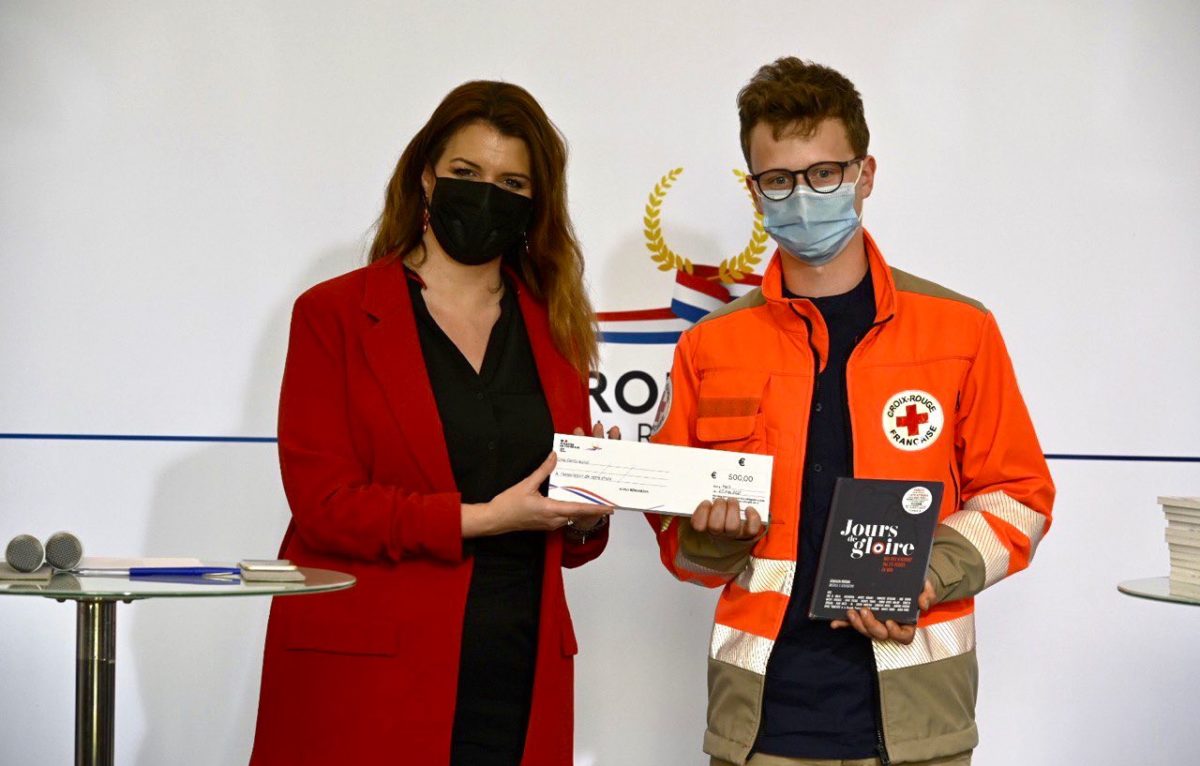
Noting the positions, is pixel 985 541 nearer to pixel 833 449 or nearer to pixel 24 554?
pixel 833 449

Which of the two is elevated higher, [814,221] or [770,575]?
[814,221]

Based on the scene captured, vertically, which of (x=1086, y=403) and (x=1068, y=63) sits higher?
(x=1068, y=63)

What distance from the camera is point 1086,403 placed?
3906 millimetres

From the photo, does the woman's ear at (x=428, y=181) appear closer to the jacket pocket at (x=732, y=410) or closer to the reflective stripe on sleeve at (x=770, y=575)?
the jacket pocket at (x=732, y=410)

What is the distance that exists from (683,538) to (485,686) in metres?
0.47

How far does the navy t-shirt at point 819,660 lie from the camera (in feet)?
7.95

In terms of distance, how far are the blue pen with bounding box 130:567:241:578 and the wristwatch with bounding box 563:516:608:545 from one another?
0.70 meters

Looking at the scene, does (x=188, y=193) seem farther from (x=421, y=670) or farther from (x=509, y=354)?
Result: (x=421, y=670)

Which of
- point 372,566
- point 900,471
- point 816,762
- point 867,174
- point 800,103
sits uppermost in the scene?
point 800,103

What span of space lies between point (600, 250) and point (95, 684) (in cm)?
205

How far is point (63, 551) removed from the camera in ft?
7.34

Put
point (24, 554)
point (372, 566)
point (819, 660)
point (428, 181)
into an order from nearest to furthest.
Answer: point (24, 554) → point (819, 660) → point (372, 566) → point (428, 181)

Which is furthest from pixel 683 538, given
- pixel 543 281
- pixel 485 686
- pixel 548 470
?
pixel 543 281

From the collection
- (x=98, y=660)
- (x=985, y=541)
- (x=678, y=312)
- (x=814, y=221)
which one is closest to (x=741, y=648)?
(x=985, y=541)
